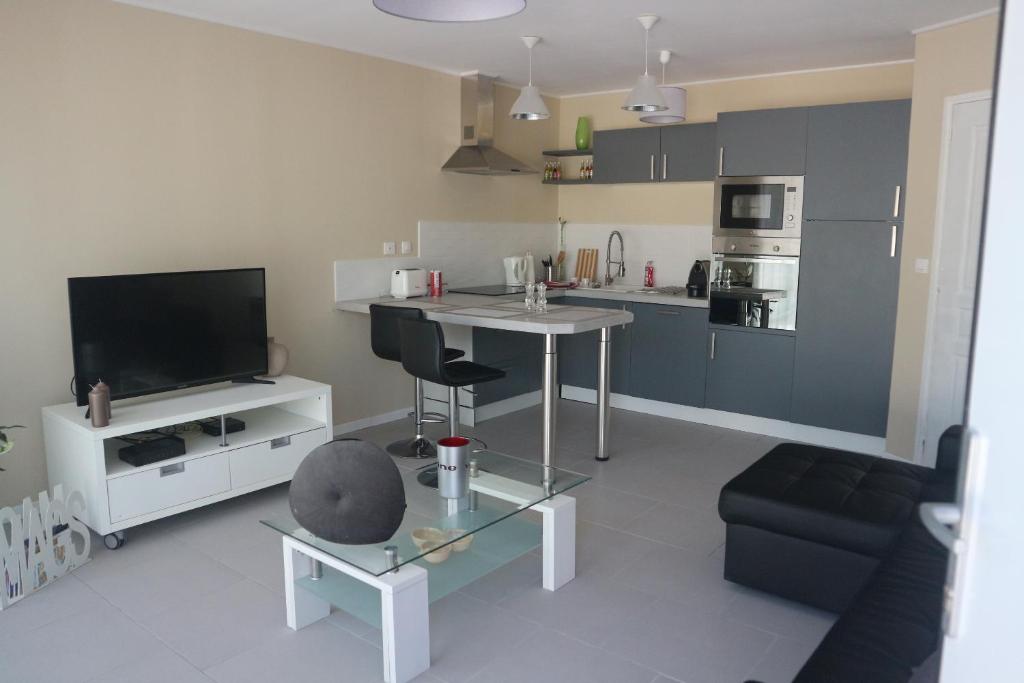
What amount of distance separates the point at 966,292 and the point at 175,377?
13.4 feet

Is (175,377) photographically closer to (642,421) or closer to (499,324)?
(499,324)

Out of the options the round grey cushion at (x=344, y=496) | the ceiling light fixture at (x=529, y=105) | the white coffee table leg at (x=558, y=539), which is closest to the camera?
the round grey cushion at (x=344, y=496)

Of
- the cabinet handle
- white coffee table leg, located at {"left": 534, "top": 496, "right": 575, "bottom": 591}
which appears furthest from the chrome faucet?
the cabinet handle

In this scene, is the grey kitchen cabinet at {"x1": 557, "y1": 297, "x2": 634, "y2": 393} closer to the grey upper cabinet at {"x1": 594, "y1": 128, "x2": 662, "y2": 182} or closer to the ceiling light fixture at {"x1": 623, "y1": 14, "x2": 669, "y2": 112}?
the grey upper cabinet at {"x1": 594, "y1": 128, "x2": 662, "y2": 182}

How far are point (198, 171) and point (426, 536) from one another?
8.52 feet

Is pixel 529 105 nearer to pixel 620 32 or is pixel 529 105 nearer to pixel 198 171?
pixel 620 32

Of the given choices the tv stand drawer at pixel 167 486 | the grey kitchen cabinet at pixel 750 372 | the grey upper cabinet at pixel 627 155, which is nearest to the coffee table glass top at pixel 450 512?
the tv stand drawer at pixel 167 486

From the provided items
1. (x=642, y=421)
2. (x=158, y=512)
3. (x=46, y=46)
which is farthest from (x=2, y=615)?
(x=642, y=421)

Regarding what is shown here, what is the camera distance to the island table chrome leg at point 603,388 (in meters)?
4.26

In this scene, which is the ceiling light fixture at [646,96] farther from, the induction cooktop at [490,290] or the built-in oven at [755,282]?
the induction cooktop at [490,290]

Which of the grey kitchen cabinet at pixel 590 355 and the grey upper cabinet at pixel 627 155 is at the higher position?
the grey upper cabinet at pixel 627 155

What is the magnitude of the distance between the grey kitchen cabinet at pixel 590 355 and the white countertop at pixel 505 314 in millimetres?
893

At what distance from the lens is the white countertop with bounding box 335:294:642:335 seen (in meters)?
3.93

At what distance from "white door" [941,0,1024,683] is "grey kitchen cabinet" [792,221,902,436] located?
13.0 ft
